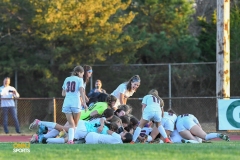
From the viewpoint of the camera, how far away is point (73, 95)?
1546 cm

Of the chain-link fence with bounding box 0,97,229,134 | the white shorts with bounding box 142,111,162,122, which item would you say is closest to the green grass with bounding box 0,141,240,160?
the white shorts with bounding box 142,111,162,122

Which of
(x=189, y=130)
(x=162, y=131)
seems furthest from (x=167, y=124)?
(x=162, y=131)

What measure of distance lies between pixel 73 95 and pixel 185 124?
255 centimetres

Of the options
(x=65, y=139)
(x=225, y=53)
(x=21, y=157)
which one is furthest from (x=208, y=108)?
(x=21, y=157)

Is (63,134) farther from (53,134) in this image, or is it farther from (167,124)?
(167,124)

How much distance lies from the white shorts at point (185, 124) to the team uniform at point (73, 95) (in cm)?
226

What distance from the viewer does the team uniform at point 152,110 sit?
15156 millimetres

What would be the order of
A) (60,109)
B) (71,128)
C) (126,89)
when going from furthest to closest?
1. (60,109)
2. (126,89)
3. (71,128)

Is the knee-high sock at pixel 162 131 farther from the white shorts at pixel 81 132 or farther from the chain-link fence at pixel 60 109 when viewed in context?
the chain-link fence at pixel 60 109

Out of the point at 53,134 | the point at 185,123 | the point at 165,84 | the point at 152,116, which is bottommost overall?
the point at 53,134

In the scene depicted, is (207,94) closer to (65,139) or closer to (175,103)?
(175,103)

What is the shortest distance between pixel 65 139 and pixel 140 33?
48.9 ft

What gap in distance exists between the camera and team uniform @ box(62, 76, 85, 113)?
15.4 metres

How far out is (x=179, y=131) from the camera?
15906 millimetres
